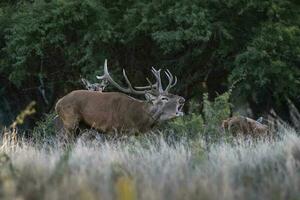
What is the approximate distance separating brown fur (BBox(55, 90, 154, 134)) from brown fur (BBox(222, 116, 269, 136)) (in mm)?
1496

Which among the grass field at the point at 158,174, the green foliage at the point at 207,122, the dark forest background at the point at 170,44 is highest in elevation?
the grass field at the point at 158,174

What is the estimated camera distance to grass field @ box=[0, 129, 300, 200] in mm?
5941

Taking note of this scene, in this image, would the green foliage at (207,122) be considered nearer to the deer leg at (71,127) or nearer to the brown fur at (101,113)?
the brown fur at (101,113)

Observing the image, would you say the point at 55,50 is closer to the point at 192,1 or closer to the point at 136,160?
the point at 192,1

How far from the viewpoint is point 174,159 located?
332 inches

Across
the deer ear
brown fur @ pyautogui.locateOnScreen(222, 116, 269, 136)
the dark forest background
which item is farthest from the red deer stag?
the dark forest background

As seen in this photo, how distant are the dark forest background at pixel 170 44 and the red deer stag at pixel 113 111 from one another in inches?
224

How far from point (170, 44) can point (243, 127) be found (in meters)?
7.14

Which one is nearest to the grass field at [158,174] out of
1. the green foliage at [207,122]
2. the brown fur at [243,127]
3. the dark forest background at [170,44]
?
the green foliage at [207,122]

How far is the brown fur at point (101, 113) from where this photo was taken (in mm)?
14117

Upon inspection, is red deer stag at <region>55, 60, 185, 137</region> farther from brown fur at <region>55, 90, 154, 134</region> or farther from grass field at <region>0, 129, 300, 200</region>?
grass field at <region>0, 129, 300, 200</region>

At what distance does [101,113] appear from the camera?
1412cm

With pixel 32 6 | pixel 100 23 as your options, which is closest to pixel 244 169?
pixel 100 23

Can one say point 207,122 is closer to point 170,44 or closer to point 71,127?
point 71,127
